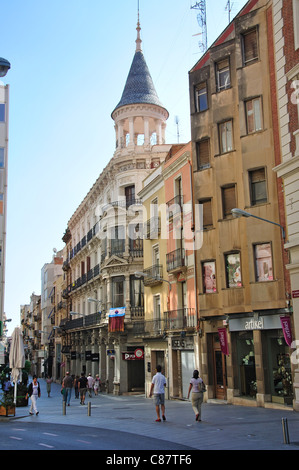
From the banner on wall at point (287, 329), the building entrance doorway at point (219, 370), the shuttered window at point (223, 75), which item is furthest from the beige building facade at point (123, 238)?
the banner on wall at point (287, 329)

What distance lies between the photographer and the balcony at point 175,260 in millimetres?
29881

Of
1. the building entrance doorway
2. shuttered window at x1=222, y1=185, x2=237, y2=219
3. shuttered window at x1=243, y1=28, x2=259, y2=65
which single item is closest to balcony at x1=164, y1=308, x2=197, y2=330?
the building entrance doorway

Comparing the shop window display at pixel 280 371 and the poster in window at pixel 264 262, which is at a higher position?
the poster in window at pixel 264 262

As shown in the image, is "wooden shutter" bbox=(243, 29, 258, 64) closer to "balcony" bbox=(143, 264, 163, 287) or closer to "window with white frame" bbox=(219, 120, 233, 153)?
"window with white frame" bbox=(219, 120, 233, 153)

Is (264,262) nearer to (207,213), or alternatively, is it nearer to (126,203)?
(207,213)

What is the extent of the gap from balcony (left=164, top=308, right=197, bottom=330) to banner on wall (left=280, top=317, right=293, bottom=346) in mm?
7732

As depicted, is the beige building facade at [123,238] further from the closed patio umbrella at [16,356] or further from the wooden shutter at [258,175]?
the wooden shutter at [258,175]

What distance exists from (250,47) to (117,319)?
72.7 ft

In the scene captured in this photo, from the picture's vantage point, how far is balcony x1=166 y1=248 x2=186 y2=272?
29.9 meters

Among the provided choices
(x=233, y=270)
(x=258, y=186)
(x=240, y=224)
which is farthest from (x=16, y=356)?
(x=258, y=186)

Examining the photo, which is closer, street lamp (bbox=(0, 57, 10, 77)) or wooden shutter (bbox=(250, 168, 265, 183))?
wooden shutter (bbox=(250, 168, 265, 183))

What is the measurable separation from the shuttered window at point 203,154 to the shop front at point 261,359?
26.3 ft
